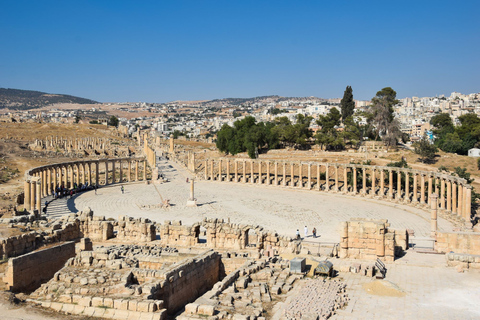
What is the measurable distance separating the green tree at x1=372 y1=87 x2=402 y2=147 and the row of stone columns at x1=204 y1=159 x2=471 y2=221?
50.1 ft

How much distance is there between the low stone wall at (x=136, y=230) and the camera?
80.8ft

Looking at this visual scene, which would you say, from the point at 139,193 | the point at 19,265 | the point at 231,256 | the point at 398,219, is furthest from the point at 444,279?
the point at 139,193

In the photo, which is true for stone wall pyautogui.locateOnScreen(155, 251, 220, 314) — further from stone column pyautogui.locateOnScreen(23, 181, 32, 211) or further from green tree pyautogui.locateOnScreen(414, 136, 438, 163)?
green tree pyautogui.locateOnScreen(414, 136, 438, 163)

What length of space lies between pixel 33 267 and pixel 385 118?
6833 centimetres

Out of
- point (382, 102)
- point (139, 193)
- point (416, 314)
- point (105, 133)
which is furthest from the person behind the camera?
point (105, 133)

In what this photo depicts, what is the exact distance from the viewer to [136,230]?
24.8m

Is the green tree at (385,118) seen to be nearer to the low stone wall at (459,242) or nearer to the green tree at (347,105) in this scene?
the green tree at (347,105)

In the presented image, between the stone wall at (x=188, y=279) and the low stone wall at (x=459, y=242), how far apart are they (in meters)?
11.2

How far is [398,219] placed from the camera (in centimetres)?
3938

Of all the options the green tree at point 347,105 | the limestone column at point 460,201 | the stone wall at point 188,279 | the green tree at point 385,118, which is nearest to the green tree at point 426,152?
the green tree at point 385,118

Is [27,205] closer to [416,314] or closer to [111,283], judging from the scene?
[111,283]

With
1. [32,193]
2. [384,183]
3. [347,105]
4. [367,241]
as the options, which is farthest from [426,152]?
[32,193]

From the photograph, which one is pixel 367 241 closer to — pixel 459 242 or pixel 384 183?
pixel 459 242

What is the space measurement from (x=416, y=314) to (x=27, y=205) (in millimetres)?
33024
